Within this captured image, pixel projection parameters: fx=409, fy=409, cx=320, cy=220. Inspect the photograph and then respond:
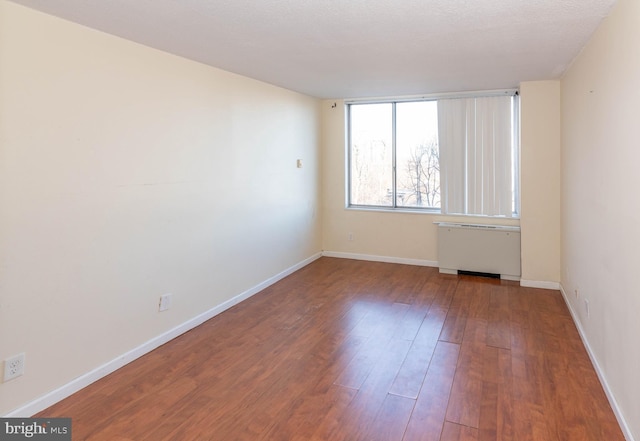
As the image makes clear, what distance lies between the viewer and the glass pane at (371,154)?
18.7 feet

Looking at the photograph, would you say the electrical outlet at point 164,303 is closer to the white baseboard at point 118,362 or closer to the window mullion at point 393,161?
the white baseboard at point 118,362

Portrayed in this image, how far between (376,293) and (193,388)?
2.38 m

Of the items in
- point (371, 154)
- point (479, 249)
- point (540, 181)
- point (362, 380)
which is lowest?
point (362, 380)

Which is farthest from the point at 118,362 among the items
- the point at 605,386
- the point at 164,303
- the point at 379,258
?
the point at 379,258

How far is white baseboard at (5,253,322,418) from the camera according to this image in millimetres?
2307

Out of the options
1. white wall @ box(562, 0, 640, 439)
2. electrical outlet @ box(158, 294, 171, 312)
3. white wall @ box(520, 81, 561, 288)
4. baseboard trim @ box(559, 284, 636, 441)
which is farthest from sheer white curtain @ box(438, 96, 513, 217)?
electrical outlet @ box(158, 294, 171, 312)

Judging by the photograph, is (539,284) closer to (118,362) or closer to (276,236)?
(276,236)

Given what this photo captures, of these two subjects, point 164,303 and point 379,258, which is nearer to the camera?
point 164,303

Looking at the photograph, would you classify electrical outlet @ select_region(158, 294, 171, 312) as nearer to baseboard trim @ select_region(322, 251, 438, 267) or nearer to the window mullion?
baseboard trim @ select_region(322, 251, 438, 267)

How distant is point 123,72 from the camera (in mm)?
2766

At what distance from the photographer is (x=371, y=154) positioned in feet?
19.0

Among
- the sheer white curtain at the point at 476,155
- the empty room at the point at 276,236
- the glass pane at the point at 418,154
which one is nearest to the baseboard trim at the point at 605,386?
the empty room at the point at 276,236

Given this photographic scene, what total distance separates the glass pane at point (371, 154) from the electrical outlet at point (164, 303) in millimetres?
3377

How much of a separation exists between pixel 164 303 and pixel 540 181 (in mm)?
4058
